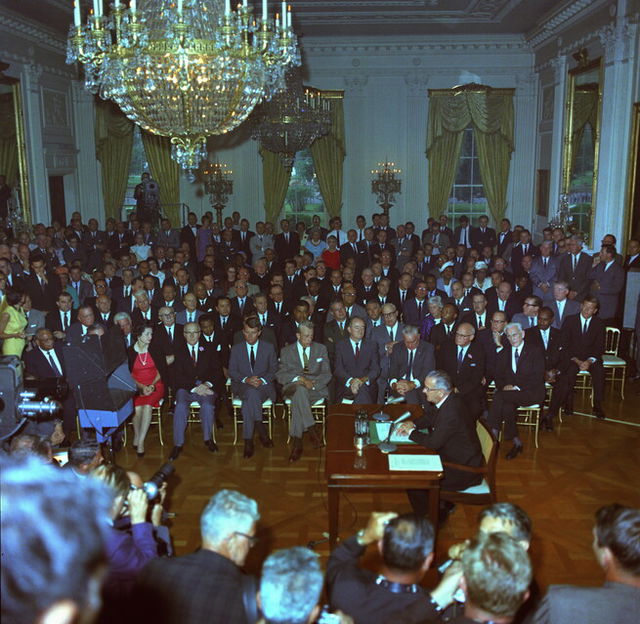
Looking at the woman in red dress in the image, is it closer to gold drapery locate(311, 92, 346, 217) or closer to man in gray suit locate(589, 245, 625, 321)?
man in gray suit locate(589, 245, 625, 321)

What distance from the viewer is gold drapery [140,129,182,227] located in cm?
1503

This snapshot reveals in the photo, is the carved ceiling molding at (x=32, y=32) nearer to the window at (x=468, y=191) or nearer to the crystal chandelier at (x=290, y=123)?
the crystal chandelier at (x=290, y=123)

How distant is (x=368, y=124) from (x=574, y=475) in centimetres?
1051

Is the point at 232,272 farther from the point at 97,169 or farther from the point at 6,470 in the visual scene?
the point at 6,470

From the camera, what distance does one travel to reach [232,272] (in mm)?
9328

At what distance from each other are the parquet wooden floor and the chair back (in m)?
1.02

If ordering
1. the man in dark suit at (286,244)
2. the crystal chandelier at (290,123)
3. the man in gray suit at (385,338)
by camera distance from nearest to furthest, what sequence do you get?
the man in gray suit at (385,338) < the crystal chandelier at (290,123) < the man in dark suit at (286,244)

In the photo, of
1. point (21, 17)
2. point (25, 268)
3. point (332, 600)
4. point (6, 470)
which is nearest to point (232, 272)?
point (25, 268)

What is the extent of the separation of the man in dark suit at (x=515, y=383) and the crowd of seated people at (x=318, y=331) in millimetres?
11

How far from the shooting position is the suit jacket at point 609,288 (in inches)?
333

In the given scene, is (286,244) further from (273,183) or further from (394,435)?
(394,435)

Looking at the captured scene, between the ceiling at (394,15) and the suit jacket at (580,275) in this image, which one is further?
the ceiling at (394,15)

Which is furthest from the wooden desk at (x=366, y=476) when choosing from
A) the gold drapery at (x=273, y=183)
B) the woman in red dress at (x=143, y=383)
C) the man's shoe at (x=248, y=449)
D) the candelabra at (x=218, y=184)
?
the gold drapery at (x=273, y=183)

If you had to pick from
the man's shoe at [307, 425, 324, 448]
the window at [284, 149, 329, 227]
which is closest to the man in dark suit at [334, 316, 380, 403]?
the man's shoe at [307, 425, 324, 448]
